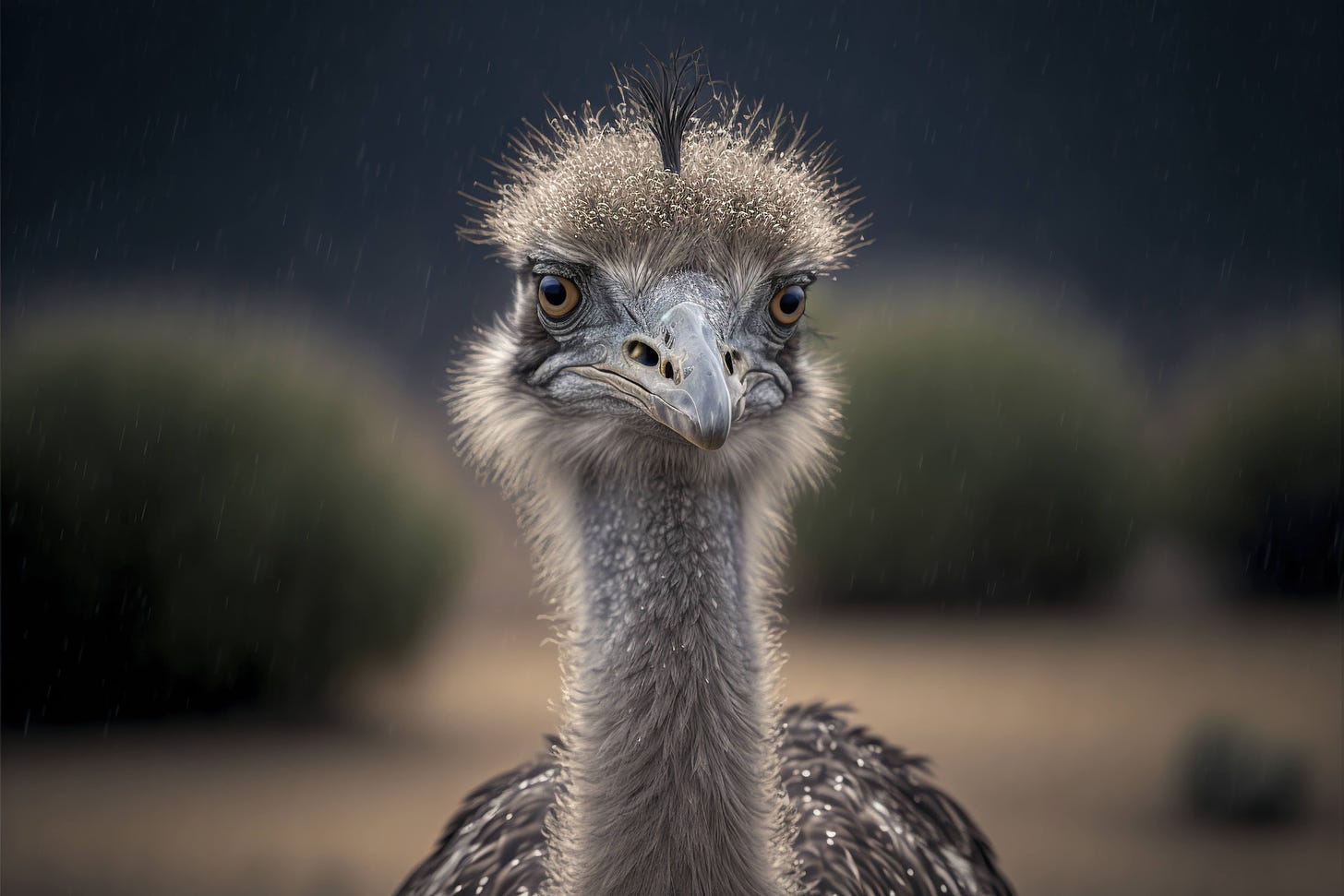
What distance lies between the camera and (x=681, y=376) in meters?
1.51

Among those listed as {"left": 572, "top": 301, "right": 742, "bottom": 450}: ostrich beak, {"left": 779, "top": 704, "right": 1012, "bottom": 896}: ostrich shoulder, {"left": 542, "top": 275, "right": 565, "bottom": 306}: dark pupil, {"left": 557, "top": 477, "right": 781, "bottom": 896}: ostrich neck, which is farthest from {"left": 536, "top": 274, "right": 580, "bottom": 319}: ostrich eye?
{"left": 779, "top": 704, "right": 1012, "bottom": 896}: ostrich shoulder

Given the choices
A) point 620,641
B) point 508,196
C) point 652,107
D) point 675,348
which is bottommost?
point 620,641

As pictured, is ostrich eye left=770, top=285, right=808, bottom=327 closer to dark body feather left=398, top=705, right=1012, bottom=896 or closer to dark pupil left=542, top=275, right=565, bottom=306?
dark pupil left=542, top=275, right=565, bottom=306

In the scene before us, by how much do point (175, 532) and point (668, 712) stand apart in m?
3.18

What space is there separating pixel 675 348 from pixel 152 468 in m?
3.34

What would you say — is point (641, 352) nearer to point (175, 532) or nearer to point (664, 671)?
point (664, 671)

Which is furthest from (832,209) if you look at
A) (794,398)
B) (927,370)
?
(927,370)

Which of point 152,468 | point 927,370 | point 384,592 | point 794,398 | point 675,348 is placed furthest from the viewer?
point 927,370

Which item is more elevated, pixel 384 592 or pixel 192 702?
pixel 384 592

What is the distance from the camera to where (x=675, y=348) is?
155cm

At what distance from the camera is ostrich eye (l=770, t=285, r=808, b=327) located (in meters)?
1.85

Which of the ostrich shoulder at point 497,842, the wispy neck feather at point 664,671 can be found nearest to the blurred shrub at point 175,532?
the ostrich shoulder at point 497,842

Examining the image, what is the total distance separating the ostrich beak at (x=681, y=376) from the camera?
1460 mm

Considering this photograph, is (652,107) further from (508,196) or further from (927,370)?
(927,370)
